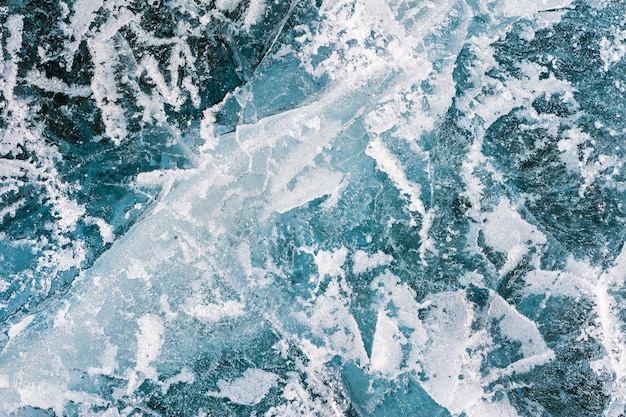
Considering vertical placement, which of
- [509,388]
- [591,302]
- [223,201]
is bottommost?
[509,388]

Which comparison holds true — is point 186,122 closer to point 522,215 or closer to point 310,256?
point 310,256

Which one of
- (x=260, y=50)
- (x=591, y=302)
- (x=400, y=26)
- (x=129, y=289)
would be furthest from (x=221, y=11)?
(x=591, y=302)

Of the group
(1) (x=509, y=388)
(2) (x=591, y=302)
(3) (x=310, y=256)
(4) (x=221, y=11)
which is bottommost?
(1) (x=509, y=388)

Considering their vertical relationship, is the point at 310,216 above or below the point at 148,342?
above

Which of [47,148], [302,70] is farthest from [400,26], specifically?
[47,148]

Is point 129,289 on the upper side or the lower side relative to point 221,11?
lower

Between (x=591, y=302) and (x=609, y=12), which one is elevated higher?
(x=609, y=12)

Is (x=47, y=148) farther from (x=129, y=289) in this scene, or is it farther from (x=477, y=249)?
(x=477, y=249)
